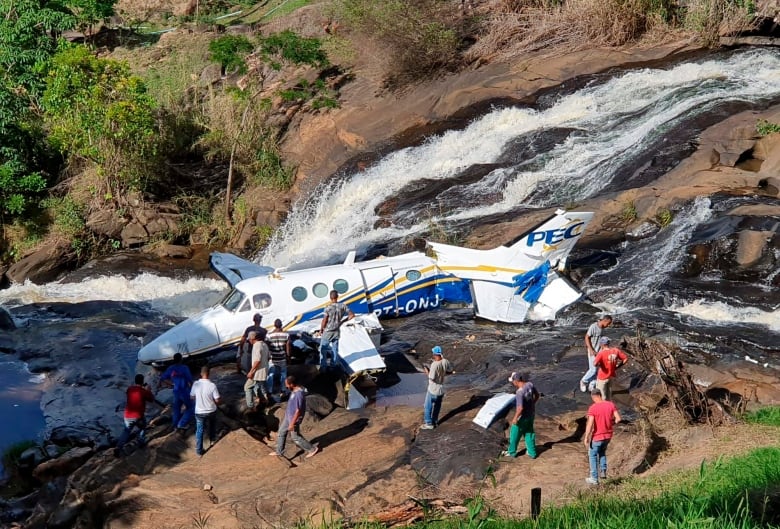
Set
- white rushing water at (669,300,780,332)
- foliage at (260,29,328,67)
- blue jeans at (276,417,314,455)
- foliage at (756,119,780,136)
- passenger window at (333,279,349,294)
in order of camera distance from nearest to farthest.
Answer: blue jeans at (276,417,314,455) < white rushing water at (669,300,780,332) < passenger window at (333,279,349,294) < foliage at (756,119,780,136) < foliage at (260,29,328,67)

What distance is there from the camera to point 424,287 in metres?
20.6

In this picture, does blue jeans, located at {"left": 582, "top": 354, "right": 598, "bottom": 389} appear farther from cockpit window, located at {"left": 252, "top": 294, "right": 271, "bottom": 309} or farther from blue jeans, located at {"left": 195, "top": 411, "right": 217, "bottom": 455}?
cockpit window, located at {"left": 252, "top": 294, "right": 271, "bottom": 309}

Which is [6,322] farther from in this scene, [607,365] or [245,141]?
[607,365]

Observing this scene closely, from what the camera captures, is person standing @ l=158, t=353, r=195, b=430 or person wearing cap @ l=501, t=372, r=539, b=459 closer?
person wearing cap @ l=501, t=372, r=539, b=459

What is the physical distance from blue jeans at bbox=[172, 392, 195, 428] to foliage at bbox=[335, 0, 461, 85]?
2236cm

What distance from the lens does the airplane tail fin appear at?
20141 mm

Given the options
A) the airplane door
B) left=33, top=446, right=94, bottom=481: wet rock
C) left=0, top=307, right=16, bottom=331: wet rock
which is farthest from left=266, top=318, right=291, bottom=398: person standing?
left=0, top=307, right=16, bottom=331: wet rock

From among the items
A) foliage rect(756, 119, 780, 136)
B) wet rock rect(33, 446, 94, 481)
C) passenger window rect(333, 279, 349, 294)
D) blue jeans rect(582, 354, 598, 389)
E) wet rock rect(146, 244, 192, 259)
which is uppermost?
wet rock rect(33, 446, 94, 481)

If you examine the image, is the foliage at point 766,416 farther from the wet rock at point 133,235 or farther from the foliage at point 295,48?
the foliage at point 295,48

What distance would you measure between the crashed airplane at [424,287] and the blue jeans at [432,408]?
A: 13.8 feet

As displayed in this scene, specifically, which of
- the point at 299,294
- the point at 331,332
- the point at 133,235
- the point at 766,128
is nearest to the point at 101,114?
the point at 133,235

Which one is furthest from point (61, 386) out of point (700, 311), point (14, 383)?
point (700, 311)

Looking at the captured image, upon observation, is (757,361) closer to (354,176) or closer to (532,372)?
(532,372)

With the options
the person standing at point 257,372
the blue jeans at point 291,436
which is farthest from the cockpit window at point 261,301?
the blue jeans at point 291,436
